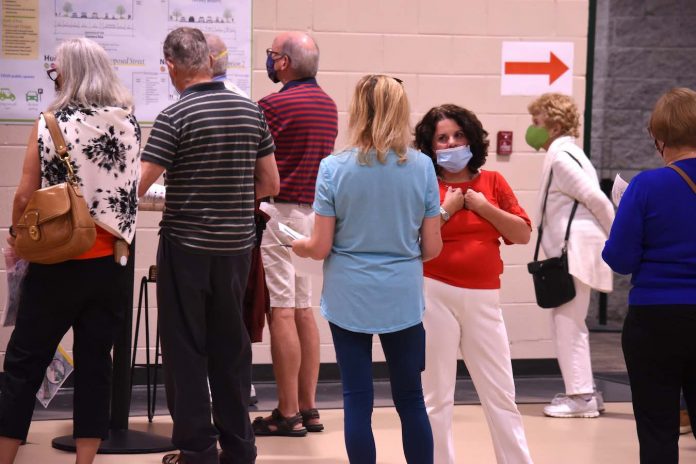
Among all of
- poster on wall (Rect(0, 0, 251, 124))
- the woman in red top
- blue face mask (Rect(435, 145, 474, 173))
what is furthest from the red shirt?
poster on wall (Rect(0, 0, 251, 124))

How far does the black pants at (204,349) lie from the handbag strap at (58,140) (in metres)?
0.40

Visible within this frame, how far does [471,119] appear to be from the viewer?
11.6 ft

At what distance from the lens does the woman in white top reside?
5102 mm

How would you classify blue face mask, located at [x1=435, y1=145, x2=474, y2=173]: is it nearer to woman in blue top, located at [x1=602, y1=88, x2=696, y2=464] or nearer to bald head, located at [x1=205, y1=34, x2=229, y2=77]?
woman in blue top, located at [x1=602, y1=88, x2=696, y2=464]

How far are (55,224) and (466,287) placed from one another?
1.29 m

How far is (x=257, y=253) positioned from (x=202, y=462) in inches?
34.9

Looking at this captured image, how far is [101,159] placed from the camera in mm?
3486

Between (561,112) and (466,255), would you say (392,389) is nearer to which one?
(466,255)

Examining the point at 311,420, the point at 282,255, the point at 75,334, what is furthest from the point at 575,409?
the point at 75,334

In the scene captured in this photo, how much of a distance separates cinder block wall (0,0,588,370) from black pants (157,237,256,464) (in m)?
2.02

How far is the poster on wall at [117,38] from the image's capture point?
5.43 m

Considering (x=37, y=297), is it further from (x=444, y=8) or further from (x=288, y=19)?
(x=444, y=8)

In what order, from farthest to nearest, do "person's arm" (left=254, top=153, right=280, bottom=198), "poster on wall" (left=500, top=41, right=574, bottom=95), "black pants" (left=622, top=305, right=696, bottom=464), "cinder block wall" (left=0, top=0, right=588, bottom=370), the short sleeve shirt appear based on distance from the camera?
"poster on wall" (left=500, top=41, right=574, bottom=95), "cinder block wall" (left=0, top=0, right=588, bottom=370), "person's arm" (left=254, top=153, right=280, bottom=198), the short sleeve shirt, "black pants" (left=622, top=305, right=696, bottom=464)

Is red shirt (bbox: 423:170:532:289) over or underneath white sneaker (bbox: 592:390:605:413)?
over
